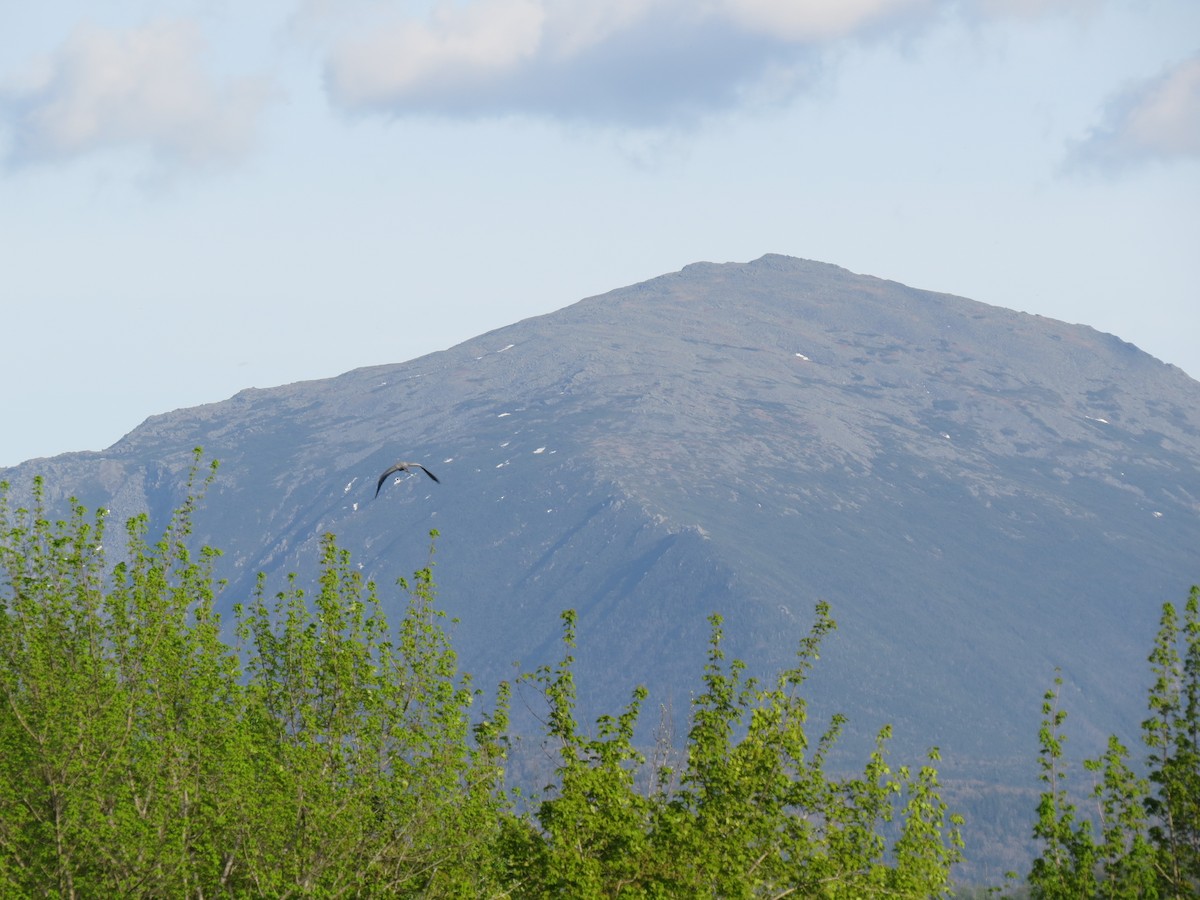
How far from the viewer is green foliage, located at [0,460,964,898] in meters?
44.5

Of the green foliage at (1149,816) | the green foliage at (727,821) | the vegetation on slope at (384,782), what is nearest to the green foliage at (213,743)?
the vegetation on slope at (384,782)

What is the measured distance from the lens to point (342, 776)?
4847 centimetres

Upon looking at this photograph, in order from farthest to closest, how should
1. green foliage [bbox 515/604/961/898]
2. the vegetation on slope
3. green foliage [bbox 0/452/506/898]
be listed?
green foliage [bbox 0/452/506/898]
the vegetation on slope
green foliage [bbox 515/604/961/898]

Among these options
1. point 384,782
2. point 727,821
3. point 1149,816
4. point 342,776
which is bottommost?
point 1149,816

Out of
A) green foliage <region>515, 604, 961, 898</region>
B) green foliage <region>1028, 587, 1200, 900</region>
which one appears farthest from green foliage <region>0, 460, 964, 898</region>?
green foliage <region>1028, 587, 1200, 900</region>

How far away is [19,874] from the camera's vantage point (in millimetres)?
44406

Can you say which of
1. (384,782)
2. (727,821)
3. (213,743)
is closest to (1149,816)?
(727,821)

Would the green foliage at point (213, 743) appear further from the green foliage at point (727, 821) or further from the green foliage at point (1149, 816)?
the green foliage at point (1149, 816)

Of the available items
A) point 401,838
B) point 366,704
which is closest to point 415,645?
point 366,704

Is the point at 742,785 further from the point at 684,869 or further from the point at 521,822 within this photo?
the point at 521,822

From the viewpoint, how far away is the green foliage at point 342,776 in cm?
4447

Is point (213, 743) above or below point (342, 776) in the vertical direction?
above

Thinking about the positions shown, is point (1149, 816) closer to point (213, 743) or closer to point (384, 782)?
point (384, 782)

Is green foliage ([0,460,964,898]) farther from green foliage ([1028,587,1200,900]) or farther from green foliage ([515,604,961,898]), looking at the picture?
green foliage ([1028,587,1200,900])
